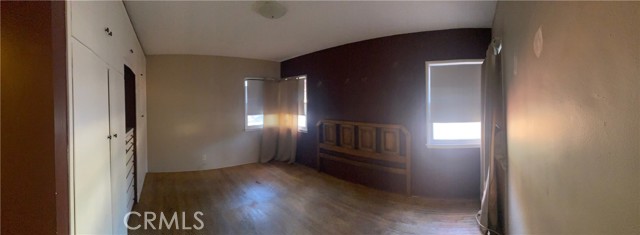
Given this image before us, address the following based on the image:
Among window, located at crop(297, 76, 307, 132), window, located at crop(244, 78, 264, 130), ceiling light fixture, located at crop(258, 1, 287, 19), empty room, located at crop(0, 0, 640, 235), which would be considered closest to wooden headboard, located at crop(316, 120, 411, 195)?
empty room, located at crop(0, 0, 640, 235)

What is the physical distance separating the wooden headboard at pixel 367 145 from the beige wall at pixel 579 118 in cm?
168

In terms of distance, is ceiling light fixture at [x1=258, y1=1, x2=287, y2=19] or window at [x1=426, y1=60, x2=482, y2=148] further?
window at [x1=426, y1=60, x2=482, y2=148]

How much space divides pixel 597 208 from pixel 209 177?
4.22 m

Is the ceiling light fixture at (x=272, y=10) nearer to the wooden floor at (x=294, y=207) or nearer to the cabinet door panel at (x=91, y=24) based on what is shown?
the cabinet door panel at (x=91, y=24)

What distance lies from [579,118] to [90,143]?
2123 millimetres

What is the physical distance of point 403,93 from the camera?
339 cm

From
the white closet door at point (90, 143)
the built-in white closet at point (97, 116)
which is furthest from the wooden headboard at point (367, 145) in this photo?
the white closet door at point (90, 143)

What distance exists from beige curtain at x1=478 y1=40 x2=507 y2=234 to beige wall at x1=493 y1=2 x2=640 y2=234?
1.53 ft

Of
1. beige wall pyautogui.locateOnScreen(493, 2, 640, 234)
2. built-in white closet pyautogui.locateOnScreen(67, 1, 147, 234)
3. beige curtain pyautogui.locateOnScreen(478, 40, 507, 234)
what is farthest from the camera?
beige curtain pyautogui.locateOnScreen(478, 40, 507, 234)

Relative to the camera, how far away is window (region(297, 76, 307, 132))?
4840mm

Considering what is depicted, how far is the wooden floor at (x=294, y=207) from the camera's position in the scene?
7.99 feet

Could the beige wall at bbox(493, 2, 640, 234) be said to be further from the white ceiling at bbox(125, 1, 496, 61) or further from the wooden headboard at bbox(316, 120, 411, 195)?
the wooden headboard at bbox(316, 120, 411, 195)

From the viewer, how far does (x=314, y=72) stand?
4582 mm

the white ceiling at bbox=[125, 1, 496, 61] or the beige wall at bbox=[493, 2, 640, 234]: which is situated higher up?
the white ceiling at bbox=[125, 1, 496, 61]
